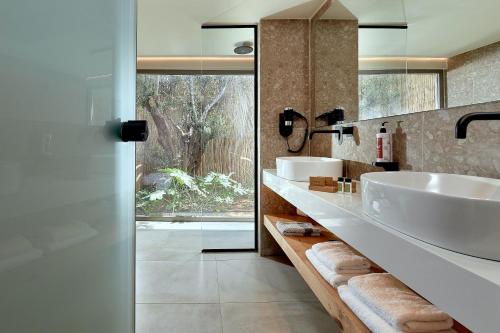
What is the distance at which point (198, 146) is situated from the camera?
3.88 metres

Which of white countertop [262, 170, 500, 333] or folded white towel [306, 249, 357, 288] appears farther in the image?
folded white towel [306, 249, 357, 288]

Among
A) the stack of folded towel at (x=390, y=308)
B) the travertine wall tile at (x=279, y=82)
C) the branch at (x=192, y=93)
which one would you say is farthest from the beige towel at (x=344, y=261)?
the branch at (x=192, y=93)

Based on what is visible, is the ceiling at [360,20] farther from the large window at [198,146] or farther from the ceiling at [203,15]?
the large window at [198,146]

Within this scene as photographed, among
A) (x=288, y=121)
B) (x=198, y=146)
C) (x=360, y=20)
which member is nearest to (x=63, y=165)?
(x=360, y=20)

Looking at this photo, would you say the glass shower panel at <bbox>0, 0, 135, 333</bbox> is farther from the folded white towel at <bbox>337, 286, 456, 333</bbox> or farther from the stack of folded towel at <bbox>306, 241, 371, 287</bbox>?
the stack of folded towel at <bbox>306, 241, 371, 287</bbox>

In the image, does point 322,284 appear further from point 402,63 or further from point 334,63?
point 334,63

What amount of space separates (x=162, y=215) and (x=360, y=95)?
10.7ft

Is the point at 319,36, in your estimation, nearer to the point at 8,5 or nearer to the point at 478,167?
the point at 478,167

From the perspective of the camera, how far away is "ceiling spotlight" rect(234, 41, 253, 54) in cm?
330

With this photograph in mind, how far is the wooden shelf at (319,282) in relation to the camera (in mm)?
1186

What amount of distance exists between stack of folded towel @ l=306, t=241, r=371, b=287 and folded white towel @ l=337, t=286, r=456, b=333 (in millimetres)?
129

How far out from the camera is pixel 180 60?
14.4 ft

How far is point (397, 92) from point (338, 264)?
1084mm

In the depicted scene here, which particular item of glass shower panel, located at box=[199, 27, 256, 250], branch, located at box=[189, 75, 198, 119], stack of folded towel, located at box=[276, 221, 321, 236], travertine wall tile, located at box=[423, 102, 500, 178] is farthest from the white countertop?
branch, located at box=[189, 75, 198, 119]
